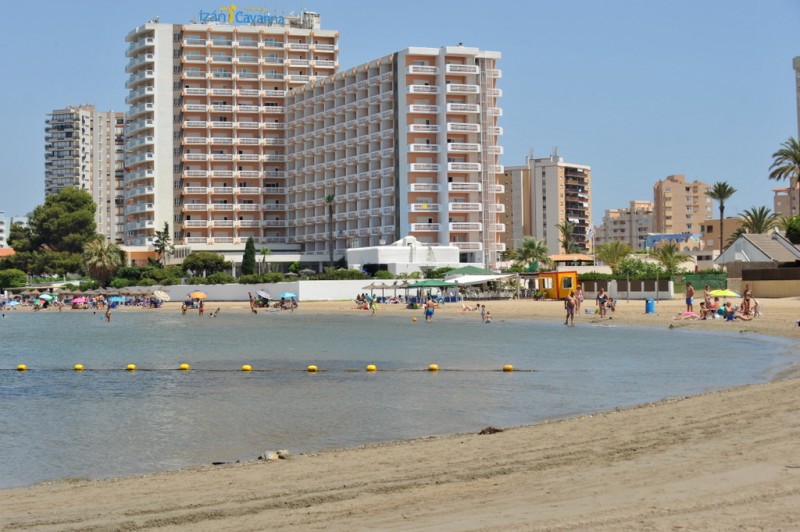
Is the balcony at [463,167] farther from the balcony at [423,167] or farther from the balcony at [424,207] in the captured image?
the balcony at [424,207]

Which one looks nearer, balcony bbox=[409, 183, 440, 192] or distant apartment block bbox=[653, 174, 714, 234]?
balcony bbox=[409, 183, 440, 192]

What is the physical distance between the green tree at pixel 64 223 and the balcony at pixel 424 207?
165 ft

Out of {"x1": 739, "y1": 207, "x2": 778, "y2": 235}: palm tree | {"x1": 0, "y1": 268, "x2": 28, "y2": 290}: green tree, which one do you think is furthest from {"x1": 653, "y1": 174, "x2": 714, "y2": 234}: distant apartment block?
{"x1": 0, "y1": 268, "x2": 28, "y2": 290}: green tree

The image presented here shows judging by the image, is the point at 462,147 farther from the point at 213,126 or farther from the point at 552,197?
the point at 552,197

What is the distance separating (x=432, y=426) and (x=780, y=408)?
632 cm

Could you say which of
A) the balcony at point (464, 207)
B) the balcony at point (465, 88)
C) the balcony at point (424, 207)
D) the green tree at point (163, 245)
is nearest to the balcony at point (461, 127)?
the balcony at point (465, 88)

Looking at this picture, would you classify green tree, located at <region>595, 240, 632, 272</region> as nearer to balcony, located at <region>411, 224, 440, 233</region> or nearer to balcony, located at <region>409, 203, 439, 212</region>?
balcony, located at <region>411, 224, 440, 233</region>

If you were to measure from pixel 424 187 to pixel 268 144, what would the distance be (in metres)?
28.4

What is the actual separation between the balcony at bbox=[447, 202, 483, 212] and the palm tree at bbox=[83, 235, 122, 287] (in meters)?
40.3

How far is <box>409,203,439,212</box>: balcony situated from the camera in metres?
101

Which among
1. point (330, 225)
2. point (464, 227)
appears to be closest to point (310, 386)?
point (464, 227)

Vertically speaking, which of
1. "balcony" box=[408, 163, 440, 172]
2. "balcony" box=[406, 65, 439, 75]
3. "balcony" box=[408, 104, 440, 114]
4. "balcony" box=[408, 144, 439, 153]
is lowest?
"balcony" box=[408, 163, 440, 172]

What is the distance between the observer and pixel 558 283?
72.9 m

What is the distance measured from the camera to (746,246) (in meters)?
70.2
